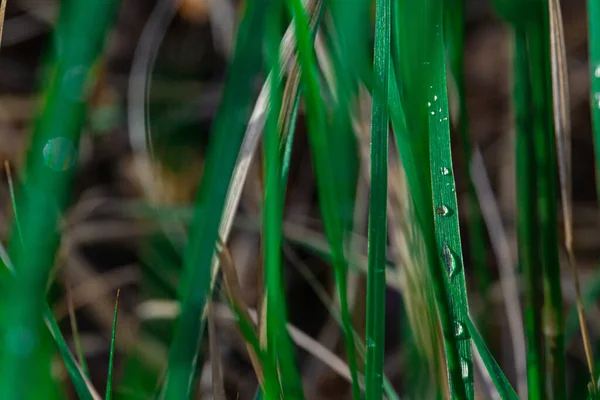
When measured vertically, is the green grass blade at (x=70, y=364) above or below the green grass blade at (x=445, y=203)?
below

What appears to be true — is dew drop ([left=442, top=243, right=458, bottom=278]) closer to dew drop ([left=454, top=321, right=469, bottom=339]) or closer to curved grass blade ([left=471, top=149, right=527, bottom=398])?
dew drop ([left=454, top=321, right=469, bottom=339])

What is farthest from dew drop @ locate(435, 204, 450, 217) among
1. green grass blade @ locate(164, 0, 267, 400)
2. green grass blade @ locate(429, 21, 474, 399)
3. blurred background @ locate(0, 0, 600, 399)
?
blurred background @ locate(0, 0, 600, 399)

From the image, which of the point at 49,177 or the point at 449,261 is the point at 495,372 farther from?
the point at 49,177

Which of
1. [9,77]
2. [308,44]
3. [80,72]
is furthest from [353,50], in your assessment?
[9,77]

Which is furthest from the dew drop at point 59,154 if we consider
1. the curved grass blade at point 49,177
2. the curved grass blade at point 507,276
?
the curved grass blade at point 507,276

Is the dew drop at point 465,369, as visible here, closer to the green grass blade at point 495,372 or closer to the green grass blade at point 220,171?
the green grass blade at point 495,372

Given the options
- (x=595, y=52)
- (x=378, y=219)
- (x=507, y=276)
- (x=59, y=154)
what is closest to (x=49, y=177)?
(x=59, y=154)

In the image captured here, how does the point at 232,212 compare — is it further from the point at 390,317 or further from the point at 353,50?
the point at 390,317

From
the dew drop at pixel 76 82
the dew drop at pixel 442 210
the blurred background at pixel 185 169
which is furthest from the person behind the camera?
the blurred background at pixel 185 169
